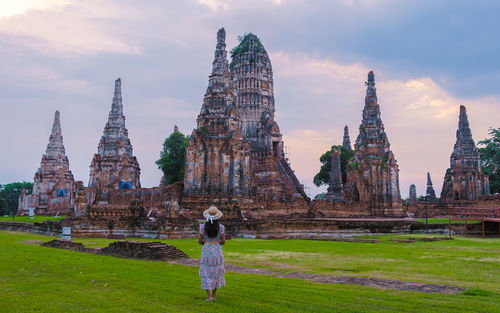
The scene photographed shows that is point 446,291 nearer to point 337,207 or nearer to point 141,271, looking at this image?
point 141,271

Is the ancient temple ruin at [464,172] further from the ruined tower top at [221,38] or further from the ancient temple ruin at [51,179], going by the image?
the ancient temple ruin at [51,179]

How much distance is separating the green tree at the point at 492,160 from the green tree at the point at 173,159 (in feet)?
145

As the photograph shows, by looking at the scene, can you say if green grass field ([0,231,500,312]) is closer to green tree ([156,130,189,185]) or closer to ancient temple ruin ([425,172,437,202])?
green tree ([156,130,189,185])

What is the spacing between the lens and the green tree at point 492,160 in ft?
208

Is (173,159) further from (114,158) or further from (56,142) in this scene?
(56,142)

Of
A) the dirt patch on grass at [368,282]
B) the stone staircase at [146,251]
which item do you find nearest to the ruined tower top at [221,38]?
the stone staircase at [146,251]

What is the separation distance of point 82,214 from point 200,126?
12.4 m

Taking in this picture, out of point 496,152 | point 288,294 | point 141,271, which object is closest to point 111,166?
point 141,271

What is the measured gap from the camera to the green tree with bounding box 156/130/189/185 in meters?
57.5

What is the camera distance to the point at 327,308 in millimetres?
7180

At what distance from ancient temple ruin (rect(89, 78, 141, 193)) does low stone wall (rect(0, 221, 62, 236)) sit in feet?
51.4

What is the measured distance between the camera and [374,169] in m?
46.1

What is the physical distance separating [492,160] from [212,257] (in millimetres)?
67126

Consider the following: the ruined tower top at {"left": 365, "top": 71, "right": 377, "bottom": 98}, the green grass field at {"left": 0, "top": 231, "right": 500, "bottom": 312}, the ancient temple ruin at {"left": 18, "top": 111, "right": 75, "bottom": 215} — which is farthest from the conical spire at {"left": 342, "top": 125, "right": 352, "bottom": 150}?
the green grass field at {"left": 0, "top": 231, "right": 500, "bottom": 312}
